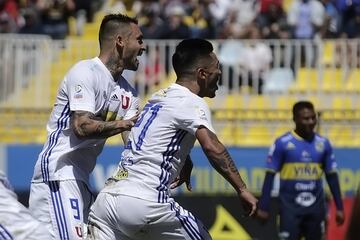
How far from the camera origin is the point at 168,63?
19.0m

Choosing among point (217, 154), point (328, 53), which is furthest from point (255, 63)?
point (217, 154)

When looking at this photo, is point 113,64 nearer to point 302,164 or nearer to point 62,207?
point 62,207

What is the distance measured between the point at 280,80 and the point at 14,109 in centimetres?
449

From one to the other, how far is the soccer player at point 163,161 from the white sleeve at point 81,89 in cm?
59

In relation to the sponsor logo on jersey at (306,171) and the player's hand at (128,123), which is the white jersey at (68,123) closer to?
the player's hand at (128,123)

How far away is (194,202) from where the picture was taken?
15.3 meters

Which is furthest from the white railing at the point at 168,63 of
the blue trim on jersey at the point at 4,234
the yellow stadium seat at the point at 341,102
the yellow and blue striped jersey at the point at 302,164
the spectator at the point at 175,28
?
the blue trim on jersey at the point at 4,234

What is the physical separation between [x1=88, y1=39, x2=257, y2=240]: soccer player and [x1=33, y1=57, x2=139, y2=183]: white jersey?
2.39 feet

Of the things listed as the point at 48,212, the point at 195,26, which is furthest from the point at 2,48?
the point at 48,212

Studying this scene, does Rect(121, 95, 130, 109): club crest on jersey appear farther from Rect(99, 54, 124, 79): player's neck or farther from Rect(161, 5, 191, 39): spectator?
Rect(161, 5, 191, 39): spectator

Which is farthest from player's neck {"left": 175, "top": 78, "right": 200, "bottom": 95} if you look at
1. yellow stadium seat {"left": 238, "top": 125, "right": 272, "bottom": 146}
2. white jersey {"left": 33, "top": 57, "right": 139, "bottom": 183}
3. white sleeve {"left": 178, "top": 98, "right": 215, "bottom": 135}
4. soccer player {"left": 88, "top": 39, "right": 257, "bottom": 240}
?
yellow stadium seat {"left": 238, "top": 125, "right": 272, "bottom": 146}

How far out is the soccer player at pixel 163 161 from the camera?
7.71m

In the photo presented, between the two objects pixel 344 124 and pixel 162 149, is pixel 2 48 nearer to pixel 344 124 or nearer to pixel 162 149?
pixel 344 124

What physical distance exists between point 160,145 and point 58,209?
1193mm
